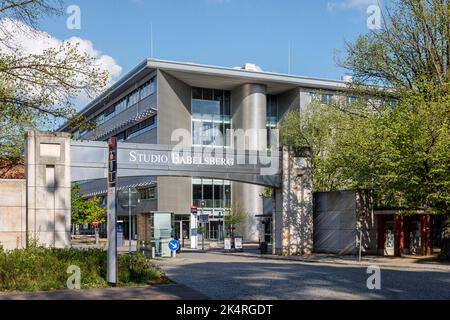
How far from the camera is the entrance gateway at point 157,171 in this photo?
83.1 feet

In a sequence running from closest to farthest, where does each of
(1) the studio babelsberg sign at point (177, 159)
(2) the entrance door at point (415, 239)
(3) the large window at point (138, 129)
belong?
(1) the studio babelsberg sign at point (177, 159), (2) the entrance door at point (415, 239), (3) the large window at point (138, 129)

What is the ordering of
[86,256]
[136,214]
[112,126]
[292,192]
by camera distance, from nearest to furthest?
[86,256] → [292,192] → [136,214] → [112,126]

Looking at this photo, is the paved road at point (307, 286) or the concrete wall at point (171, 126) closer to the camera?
the paved road at point (307, 286)

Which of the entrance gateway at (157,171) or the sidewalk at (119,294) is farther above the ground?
the entrance gateway at (157,171)

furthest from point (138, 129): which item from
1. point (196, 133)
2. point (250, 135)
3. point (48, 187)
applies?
point (48, 187)

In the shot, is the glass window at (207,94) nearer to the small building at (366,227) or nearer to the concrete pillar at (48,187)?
the small building at (366,227)

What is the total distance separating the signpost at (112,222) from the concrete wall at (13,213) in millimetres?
10622

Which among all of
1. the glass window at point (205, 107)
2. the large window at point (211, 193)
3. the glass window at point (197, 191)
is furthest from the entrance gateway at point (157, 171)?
the glass window at point (205, 107)

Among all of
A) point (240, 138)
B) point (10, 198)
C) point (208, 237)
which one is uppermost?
point (240, 138)

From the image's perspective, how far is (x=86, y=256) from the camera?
17.1m

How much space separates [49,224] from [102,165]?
436 centimetres
